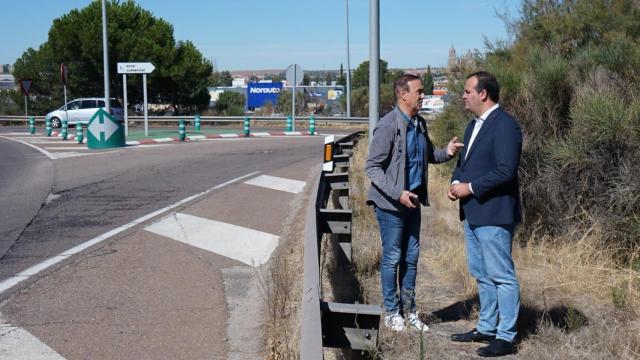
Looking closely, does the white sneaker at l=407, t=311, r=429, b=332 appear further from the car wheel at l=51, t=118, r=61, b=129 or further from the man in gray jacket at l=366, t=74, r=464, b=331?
the car wheel at l=51, t=118, r=61, b=129

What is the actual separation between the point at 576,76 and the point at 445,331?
14.7 ft

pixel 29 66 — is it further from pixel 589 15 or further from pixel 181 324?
pixel 181 324

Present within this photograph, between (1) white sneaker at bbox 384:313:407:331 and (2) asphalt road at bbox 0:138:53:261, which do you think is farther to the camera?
(2) asphalt road at bbox 0:138:53:261

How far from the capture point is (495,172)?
5035mm

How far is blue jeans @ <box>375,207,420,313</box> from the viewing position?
5.71 metres

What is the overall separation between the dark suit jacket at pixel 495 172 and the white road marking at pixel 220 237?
11.7ft

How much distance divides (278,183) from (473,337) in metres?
9.89

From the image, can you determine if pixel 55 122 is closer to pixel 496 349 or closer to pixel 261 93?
pixel 261 93

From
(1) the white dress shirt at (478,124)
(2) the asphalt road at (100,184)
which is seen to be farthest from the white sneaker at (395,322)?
(2) the asphalt road at (100,184)

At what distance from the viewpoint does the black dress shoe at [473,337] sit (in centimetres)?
539

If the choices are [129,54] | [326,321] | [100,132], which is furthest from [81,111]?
[326,321]

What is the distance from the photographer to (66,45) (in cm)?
5184

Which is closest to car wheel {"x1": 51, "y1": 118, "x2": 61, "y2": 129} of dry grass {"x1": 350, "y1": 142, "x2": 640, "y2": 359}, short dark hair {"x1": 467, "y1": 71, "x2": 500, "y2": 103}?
dry grass {"x1": 350, "y1": 142, "x2": 640, "y2": 359}

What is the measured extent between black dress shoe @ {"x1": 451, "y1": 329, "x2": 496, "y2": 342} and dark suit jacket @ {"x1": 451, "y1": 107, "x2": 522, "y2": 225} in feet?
2.60
